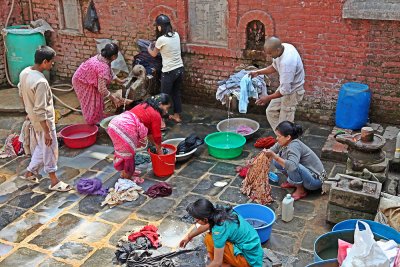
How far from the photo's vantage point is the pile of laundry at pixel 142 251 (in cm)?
550

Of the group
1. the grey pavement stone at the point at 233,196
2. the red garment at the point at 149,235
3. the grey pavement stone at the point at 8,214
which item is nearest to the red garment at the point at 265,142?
the grey pavement stone at the point at 233,196

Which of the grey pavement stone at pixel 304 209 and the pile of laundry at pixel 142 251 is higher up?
the grey pavement stone at pixel 304 209

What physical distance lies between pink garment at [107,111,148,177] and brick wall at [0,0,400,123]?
3017mm

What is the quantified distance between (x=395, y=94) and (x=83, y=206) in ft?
17.4

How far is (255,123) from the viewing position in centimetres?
875

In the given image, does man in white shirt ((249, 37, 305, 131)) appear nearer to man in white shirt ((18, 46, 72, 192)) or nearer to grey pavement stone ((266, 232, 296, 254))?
grey pavement stone ((266, 232, 296, 254))

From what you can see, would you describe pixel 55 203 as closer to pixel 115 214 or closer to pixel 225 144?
pixel 115 214

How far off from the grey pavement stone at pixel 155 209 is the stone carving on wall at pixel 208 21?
379cm

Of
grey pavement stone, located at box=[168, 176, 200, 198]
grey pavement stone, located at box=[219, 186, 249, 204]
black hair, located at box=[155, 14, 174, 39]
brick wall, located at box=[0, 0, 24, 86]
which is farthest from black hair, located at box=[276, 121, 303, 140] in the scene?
brick wall, located at box=[0, 0, 24, 86]

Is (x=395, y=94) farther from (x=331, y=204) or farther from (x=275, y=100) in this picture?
(x=331, y=204)

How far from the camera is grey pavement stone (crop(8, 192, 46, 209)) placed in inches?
268

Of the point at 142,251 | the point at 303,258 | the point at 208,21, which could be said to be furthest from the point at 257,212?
the point at 208,21

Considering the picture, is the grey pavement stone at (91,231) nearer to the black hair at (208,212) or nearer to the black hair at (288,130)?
the black hair at (208,212)

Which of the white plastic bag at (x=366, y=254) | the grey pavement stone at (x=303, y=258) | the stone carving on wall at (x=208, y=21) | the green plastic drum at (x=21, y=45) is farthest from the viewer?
the green plastic drum at (x=21, y=45)
